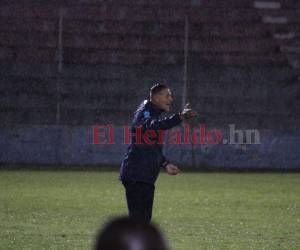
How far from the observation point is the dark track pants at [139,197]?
7.19 m

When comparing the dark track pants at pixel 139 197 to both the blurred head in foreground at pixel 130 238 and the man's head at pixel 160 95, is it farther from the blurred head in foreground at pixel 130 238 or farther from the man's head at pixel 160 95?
the blurred head in foreground at pixel 130 238

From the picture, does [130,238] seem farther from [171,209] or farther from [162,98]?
[171,209]

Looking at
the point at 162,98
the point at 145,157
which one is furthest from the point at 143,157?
the point at 162,98

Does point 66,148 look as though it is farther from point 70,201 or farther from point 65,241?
point 65,241

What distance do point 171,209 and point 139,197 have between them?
21.3ft

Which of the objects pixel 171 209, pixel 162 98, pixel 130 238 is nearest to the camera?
pixel 130 238

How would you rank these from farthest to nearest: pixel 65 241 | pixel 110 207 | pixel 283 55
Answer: pixel 283 55 → pixel 110 207 → pixel 65 241

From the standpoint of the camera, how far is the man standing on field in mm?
7004

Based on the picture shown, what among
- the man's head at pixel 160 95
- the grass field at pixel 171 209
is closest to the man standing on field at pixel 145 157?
the man's head at pixel 160 95

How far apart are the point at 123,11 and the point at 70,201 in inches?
592

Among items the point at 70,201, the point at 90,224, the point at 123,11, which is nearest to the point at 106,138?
the point at 123,11

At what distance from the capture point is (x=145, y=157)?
711cm

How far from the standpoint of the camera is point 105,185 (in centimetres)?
1883

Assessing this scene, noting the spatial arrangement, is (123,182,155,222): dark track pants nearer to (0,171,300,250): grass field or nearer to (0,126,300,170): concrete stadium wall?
(0,171,300,250): grass field
